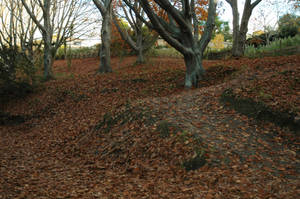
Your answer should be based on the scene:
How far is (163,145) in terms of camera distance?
5.85 meters

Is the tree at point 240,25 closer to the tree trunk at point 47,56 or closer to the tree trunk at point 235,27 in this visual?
the tree trunk at point 235,27

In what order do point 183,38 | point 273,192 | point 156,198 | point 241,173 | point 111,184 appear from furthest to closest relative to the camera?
point 183,38
point 111,184
point 241,173
point 156,198
point 273,192

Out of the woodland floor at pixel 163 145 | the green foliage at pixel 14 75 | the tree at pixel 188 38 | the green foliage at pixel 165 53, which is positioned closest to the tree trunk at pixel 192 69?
the tree at pixel 188 38

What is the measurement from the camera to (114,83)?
11.7 metres

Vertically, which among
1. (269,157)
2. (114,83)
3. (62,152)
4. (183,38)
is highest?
(183,38)

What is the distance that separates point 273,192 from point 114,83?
8817 millimetres

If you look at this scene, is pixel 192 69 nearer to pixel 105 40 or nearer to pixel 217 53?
pixel 105 40

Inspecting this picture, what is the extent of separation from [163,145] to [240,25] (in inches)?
394

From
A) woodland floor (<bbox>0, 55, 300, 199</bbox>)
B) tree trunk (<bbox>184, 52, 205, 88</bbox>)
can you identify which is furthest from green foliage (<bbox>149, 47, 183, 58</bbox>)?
tree trunk (<bbox>184, 52, 205, 88</bbox>)

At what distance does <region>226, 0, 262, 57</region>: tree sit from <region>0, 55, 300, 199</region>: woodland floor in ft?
10.5

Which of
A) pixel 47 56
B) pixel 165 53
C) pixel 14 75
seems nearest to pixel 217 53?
pixel 165 53

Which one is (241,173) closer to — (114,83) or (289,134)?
(289,134)

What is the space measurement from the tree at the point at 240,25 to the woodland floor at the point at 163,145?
3.21 meters

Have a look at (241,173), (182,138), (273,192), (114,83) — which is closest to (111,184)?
(182,138)
